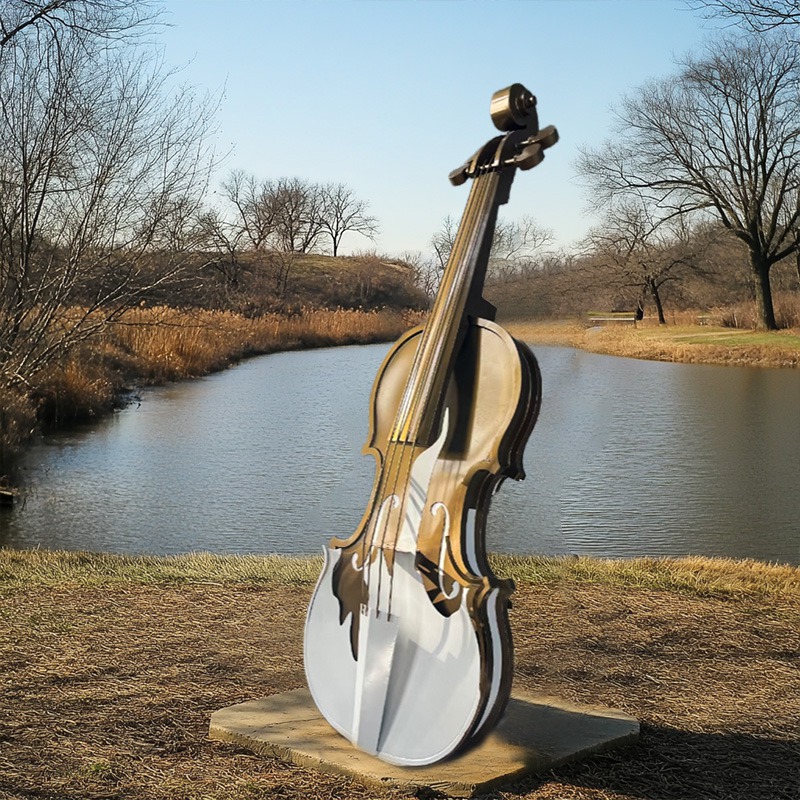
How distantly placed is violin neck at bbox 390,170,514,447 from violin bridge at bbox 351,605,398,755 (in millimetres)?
422

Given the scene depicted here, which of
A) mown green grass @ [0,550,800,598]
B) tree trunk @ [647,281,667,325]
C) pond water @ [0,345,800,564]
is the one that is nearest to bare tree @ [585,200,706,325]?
tree trunk @ [647,281,667,325]

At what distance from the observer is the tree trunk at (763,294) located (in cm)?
2422

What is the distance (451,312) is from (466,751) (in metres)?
0.98

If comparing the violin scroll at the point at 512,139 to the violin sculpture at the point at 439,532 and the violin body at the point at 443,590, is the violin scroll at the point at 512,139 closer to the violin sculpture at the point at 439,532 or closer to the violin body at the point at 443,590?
the violin sculpture at the point at 439,532

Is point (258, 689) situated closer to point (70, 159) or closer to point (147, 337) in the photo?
point (70, 159)

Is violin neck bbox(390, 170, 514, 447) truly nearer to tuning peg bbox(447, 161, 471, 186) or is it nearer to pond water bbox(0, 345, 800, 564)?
tuning peg bbox(447, 161, 471, 186)

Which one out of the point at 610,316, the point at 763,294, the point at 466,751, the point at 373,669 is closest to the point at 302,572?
the point at 373,669

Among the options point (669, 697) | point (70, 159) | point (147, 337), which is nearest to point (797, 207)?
point (147, 337)

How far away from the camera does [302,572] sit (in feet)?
16.3

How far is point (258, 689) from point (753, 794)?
4.88ft

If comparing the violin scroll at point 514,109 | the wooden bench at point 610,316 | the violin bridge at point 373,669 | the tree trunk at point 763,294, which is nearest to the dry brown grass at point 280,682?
the violin bridge at point 373,669

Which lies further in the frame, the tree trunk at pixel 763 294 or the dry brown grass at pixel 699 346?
the tree trunk at pixel 763 294

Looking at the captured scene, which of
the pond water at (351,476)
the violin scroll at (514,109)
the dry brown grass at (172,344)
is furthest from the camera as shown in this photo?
the dry brown grass at (172,344)

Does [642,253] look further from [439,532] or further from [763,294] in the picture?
[439,532]
